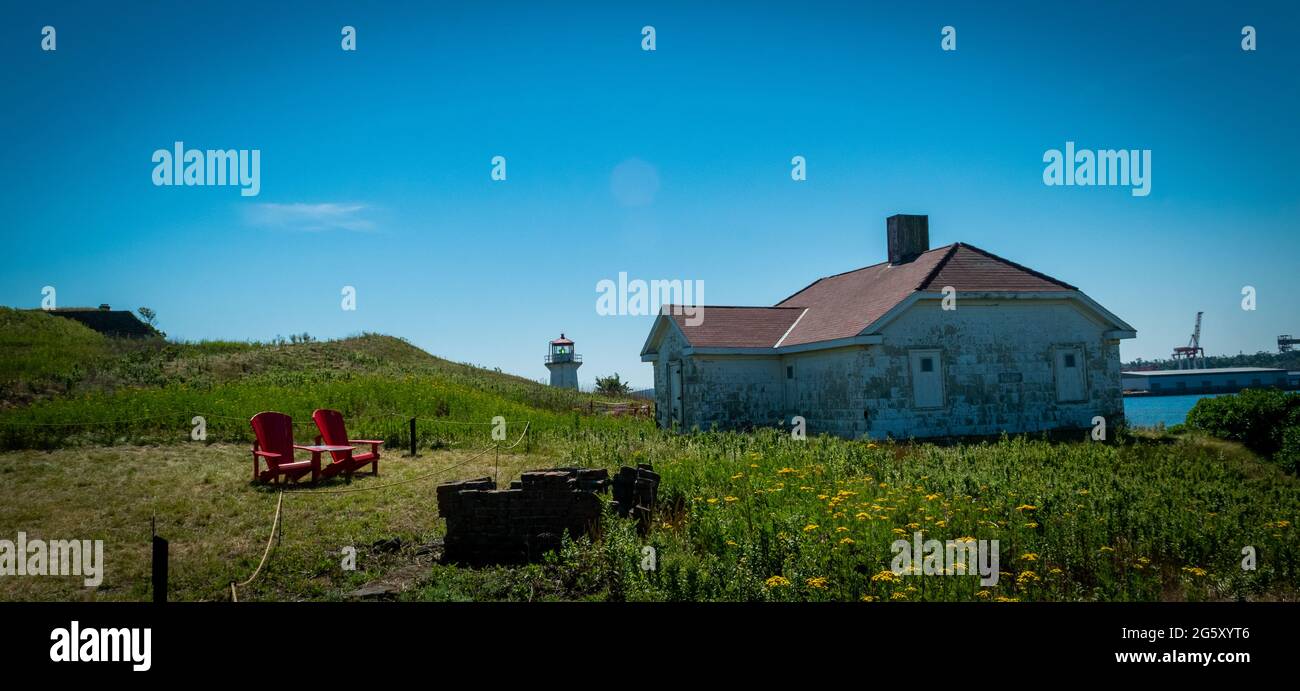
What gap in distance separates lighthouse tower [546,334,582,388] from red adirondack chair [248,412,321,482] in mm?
38204

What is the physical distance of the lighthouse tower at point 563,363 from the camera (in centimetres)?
5338

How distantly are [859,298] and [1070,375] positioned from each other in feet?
20.1

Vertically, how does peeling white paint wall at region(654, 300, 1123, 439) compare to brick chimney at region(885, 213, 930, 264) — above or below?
below

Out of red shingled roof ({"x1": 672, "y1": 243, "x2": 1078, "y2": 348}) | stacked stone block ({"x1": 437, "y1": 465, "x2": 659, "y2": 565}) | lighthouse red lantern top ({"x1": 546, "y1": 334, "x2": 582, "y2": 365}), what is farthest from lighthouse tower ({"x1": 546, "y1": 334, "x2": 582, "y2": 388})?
stacked stone block ({"x1": 437, "y1": 465, "x2": 659, "y2": 565})

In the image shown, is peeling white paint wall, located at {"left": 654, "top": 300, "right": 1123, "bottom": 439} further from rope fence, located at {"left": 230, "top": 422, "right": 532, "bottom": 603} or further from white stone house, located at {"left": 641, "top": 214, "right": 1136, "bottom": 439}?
rope fence, located at {"left": 230, "top": 422, "right": 532, "bottom": 603}

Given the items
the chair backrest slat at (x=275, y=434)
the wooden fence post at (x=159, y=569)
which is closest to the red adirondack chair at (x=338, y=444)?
the chair backrest slat at (x=275, y=434)

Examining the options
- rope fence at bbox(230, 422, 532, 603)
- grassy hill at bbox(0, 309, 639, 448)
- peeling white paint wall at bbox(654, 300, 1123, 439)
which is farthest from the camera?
peeling white paint wall at bbox(654, 300, 1123, 439)

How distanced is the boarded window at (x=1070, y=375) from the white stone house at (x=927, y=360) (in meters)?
0.03

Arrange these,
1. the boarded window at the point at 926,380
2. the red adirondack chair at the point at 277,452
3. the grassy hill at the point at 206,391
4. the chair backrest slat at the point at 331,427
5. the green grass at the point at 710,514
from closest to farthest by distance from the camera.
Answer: the green grass at the point at 710,514
the red adirondack chair at the point at 277,452
the chair backrest slat at the point at 331,427
the grassy hill at the point at 206,391
the boarded window at the point at 926,380

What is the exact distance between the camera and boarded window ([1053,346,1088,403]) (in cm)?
2077

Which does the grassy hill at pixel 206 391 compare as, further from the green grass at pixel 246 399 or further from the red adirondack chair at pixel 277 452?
the red adirondack chair at pixel 277 452
